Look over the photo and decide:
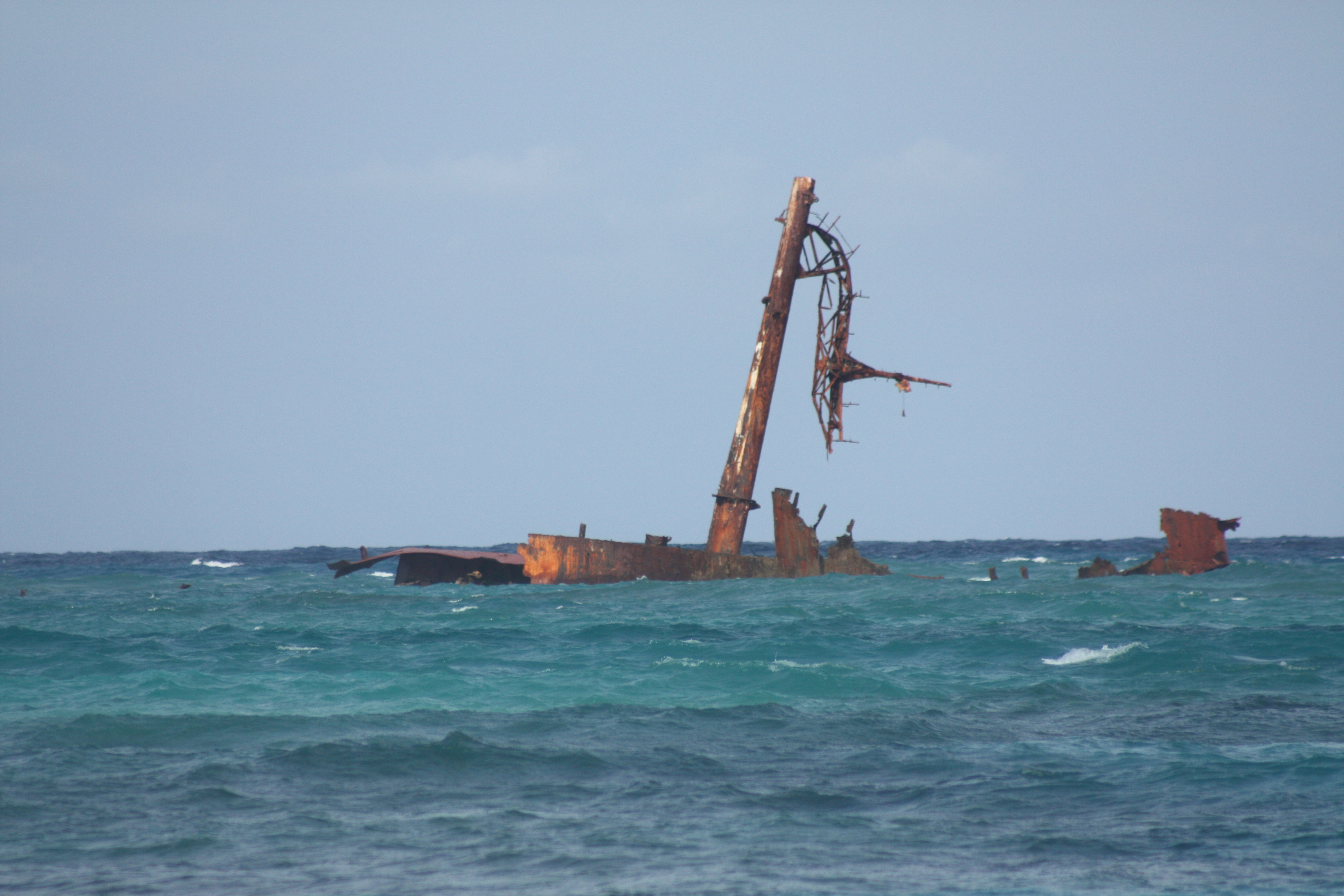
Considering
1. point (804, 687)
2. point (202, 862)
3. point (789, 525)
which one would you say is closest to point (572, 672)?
point (804, 687)

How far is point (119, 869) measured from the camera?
17.0 feet

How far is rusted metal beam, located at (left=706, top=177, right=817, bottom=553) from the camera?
65.9ft

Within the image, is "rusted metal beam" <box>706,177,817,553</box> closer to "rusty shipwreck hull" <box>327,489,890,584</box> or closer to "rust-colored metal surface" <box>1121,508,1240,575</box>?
"rusty shipwreck hull" <box>327,489,890,584</box>

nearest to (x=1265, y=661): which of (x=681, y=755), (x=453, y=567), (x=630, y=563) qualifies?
(x=681, y=755)

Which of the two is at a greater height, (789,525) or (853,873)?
(789,525)

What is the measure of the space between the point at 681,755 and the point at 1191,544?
18.3m

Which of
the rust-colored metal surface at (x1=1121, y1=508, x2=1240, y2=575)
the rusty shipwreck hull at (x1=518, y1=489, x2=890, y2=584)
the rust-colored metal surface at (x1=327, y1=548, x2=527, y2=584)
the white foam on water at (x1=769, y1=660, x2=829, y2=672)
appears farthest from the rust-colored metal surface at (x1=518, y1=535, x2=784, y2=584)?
the rust-colored metal surface at (x1=1121, y1=508, x2=1240, y2=575)

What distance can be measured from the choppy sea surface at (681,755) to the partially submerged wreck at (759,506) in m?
3.51

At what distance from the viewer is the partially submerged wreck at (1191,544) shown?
21.9 metres

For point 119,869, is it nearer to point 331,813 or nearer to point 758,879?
point 331,813

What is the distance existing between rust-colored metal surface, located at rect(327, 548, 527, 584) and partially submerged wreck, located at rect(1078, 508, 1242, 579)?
12661mm

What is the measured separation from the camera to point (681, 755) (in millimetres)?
7656

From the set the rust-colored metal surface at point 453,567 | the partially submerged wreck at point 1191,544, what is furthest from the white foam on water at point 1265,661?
the rust-colored metal surface at point 453,567

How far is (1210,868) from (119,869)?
5.46m
